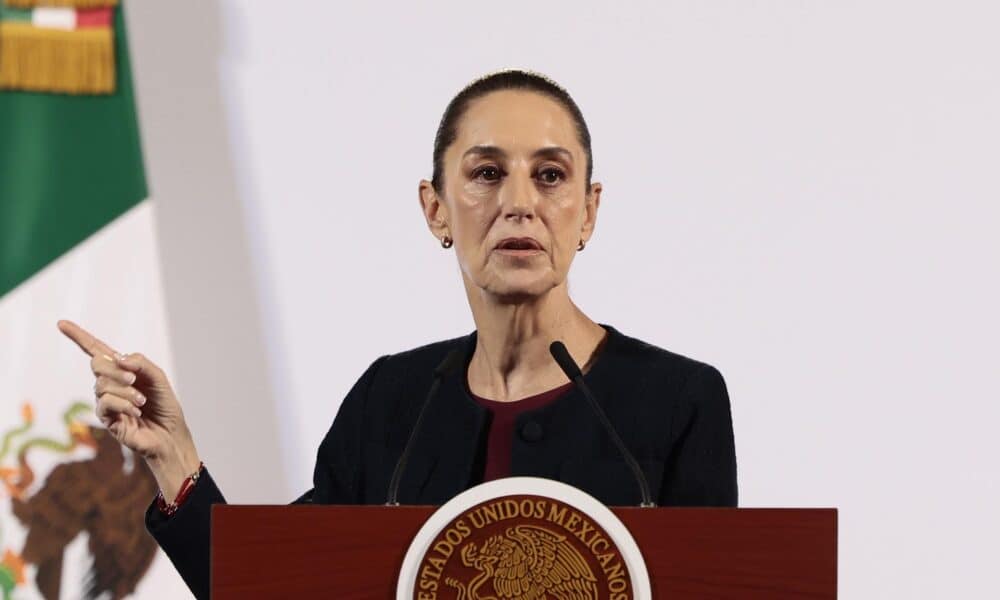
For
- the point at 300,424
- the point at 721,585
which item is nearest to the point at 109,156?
the point at 300,424

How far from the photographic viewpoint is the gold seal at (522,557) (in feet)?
4.43

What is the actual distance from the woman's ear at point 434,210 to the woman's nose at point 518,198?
163 millimetres

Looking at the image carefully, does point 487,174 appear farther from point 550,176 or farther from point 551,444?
point 551,444

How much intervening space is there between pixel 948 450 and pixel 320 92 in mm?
1700

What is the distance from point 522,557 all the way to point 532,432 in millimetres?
504

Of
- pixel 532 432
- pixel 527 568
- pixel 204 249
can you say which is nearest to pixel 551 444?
pixel 532 432

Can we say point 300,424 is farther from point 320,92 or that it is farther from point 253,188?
point 320,92

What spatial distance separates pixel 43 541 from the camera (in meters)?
3.15

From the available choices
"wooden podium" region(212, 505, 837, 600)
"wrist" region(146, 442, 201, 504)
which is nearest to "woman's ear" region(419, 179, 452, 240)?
"wrist" region(146, 442, 201, 504)

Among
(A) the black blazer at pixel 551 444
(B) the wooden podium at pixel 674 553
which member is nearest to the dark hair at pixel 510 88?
(A) the black blazer at pixel 551 444

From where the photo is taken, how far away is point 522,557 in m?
1.36

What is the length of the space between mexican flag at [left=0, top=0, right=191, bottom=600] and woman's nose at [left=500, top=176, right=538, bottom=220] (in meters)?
1.65

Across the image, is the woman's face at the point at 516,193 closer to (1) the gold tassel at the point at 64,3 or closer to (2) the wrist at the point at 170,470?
(2) the wrist at the point at 170,470

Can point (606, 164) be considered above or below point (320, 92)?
below
